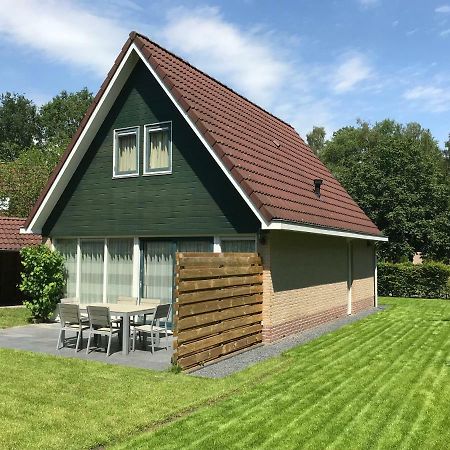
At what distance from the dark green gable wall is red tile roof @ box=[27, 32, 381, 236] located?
624mm

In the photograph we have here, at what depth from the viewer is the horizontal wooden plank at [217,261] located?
9.53 meters

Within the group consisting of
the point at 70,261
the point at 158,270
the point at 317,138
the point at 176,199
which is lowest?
the point at 158,270

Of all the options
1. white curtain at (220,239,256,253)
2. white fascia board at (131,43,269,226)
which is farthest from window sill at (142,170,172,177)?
white curtain at (220,239,256,253)

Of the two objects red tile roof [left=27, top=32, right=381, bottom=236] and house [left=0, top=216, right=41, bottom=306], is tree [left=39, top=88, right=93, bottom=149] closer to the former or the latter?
house [left=0, top=216, right=41, bottom=306]

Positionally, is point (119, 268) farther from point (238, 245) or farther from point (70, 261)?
point (238, 245)

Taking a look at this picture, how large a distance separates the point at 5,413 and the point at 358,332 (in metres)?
10.2

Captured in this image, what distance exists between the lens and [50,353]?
11148mm

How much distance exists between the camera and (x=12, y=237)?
22.3m

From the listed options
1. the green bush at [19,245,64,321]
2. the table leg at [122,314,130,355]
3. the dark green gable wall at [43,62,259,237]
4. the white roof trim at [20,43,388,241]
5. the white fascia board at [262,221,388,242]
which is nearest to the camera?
the table leg at [122,314,130,355]

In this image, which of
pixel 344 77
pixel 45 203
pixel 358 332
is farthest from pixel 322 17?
pixel 45 203

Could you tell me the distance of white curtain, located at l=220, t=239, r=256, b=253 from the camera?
12.8 meters

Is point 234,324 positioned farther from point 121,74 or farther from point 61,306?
point 121,74

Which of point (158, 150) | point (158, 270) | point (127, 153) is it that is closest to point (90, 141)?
point (127, 153)

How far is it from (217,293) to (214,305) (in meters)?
0.25
